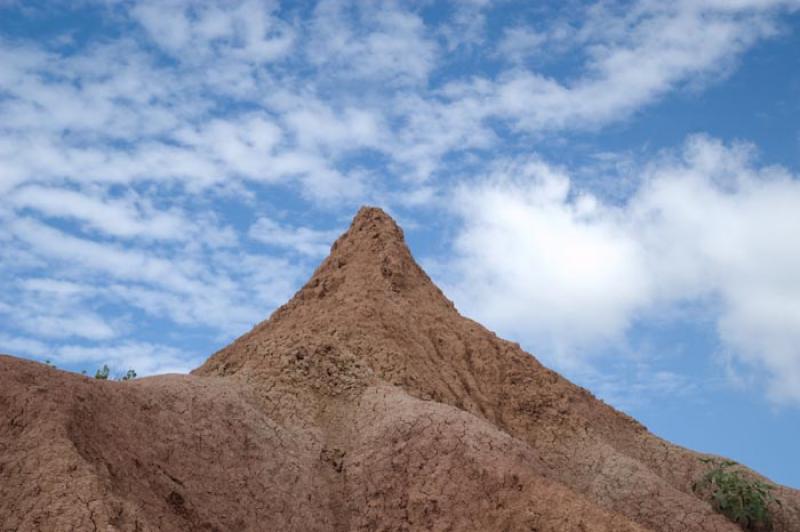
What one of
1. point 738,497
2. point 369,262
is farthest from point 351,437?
point 738,497

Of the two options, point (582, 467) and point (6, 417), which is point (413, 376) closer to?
point (582, 467)

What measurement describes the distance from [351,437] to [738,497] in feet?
36.6

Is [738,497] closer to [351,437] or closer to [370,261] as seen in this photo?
[351,437]

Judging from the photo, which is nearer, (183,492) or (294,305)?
(183,492)

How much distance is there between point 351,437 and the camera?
21906 mm

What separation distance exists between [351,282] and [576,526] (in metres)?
11.5

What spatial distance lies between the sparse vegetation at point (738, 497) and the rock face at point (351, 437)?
75 cm

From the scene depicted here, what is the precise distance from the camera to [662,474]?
27.8m

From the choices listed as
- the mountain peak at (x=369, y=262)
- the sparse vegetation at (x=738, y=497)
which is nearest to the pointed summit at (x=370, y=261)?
the mountain peak at (x=369, y=262)

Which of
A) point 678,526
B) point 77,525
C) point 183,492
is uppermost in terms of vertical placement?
point 678,526

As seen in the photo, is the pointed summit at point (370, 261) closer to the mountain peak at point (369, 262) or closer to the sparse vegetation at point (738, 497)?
the mountain peak at point (369, 262)

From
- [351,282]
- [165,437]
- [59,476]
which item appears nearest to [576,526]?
[165,437]

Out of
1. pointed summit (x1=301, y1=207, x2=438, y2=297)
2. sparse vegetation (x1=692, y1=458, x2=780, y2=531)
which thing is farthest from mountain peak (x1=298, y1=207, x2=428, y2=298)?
sparse vegetation (x1=692, y1=458, x2=780, y2=531)

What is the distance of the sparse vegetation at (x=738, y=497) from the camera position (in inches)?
1014
